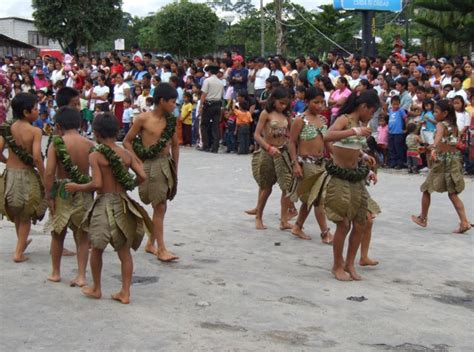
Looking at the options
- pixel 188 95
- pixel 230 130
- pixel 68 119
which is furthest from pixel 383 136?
pixel 68 119

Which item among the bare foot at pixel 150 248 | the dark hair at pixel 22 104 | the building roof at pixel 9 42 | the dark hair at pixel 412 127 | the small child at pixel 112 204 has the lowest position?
the bare foot at pixel 150 248

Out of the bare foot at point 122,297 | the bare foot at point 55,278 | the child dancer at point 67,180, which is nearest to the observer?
the bare foot at point 122,297

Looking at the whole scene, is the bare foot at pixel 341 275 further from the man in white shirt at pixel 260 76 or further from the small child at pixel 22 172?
the man in white shirt at pixel 260 76

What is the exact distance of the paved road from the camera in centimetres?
523

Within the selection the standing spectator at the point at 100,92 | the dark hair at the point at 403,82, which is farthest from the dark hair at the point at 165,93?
the standing spectator at the point at 100,92

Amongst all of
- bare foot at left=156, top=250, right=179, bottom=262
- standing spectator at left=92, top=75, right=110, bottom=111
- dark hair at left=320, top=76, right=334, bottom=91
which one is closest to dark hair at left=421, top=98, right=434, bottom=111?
dark hair at left=320, top=76, right=334, bottom=91

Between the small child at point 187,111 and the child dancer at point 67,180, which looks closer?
the child dancer at point 67,180

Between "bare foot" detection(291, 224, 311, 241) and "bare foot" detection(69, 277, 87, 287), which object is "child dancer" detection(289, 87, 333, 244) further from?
"bare foot" detection(69, 277, 87, 287)

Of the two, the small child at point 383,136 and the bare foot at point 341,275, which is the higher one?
the small child at point 383,136

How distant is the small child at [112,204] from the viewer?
19.1 feet

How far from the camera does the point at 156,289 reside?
6.43 metres

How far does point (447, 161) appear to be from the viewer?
9141mm

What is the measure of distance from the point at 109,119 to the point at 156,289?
1490 millimetres

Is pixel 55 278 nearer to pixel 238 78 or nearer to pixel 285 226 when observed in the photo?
pixel 285 226
